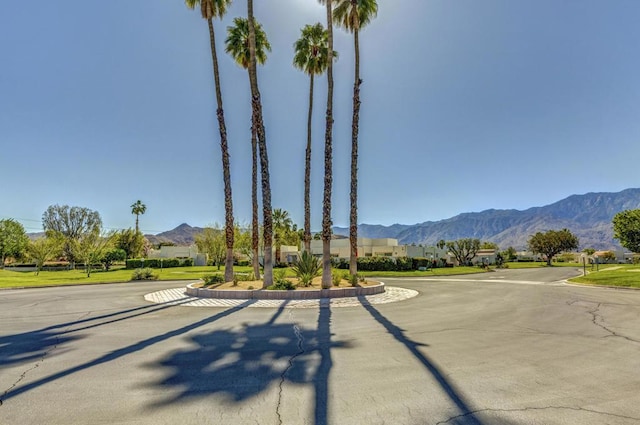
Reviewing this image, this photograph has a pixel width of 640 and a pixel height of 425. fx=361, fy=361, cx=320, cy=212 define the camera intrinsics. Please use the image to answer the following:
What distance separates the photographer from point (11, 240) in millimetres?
59000

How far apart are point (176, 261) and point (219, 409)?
2232 inches

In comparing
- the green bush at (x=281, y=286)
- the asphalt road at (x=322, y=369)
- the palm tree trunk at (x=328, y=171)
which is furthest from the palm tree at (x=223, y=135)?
the asphalt road at (x=322, y=369)

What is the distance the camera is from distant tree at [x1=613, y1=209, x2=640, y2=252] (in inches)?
2125

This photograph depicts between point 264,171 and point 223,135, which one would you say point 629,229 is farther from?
point 223,135

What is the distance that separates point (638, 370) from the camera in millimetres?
5590

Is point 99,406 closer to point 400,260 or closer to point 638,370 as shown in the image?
point 638,370

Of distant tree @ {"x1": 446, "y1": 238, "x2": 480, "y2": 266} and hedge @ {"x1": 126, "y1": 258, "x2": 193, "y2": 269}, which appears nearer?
→ hedge @ {"x1": 126, "y1": 258, "x2": 193, "y2": 269}

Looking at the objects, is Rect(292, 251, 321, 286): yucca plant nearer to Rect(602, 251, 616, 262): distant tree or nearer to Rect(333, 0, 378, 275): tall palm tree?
Rect(333, 0, 378, 275): tall palm tree

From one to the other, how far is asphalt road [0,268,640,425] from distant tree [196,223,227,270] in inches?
1233

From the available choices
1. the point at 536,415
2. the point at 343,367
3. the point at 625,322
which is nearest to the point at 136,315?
the point at 343,367

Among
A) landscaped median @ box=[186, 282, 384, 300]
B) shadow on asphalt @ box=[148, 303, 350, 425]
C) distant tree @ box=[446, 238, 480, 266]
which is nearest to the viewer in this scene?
shadow on asphalt @ box=[148, 303, 350, 425]

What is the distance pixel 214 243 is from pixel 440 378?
40.1 metres

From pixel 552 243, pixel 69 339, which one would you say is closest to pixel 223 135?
pixel 69 339

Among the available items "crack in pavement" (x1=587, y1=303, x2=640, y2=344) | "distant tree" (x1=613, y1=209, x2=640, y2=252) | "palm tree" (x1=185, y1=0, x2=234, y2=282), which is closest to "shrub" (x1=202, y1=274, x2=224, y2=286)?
"palm tree" (x1=185, y1=0, x2=234, y2=282)
